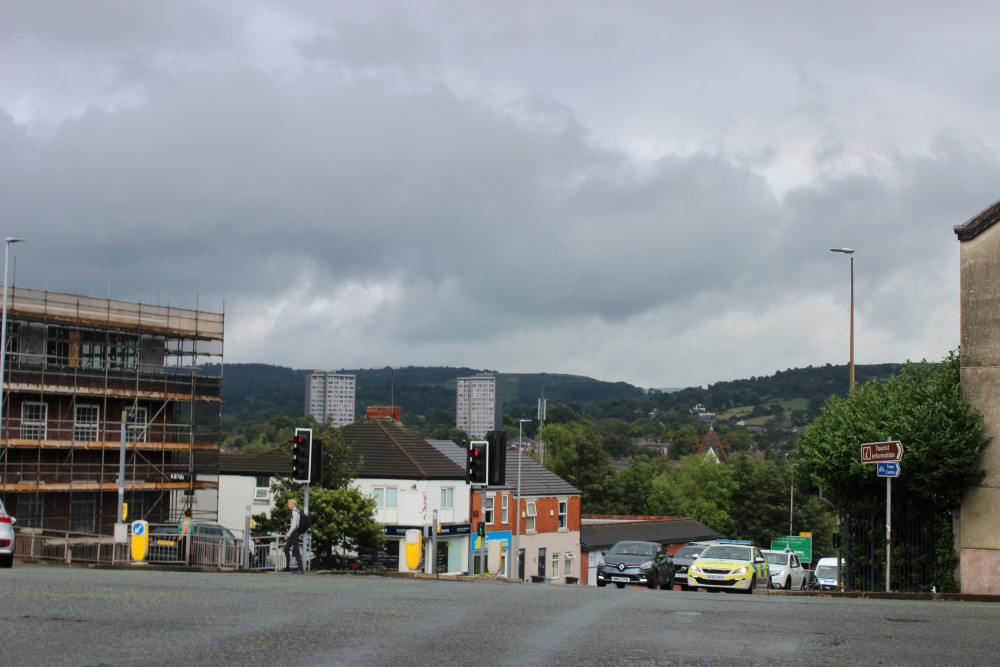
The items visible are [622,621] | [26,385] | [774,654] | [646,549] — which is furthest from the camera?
[26,385]

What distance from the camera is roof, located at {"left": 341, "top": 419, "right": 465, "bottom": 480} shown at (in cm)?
5069

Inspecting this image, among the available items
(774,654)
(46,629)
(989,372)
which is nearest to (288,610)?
(46,629)

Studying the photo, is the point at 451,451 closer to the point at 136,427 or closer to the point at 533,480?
the point at 533,480

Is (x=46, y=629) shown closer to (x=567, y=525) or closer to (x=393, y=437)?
(x=393, y=437)

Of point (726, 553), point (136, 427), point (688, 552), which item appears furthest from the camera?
point (136, 427)

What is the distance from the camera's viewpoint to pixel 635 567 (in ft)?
98.3

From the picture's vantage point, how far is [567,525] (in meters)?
60.8

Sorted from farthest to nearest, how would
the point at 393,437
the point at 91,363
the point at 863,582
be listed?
the point at 393,437 → the point at 91,363 → the point at 863,582

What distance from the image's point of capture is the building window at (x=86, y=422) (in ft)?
144

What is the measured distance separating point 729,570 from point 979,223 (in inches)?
380

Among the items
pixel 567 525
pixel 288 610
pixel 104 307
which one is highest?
pixel 104 307

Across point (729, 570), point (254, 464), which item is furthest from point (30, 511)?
point (729, 570)

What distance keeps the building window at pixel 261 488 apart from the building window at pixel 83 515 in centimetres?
905

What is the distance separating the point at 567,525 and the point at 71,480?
28.9m
